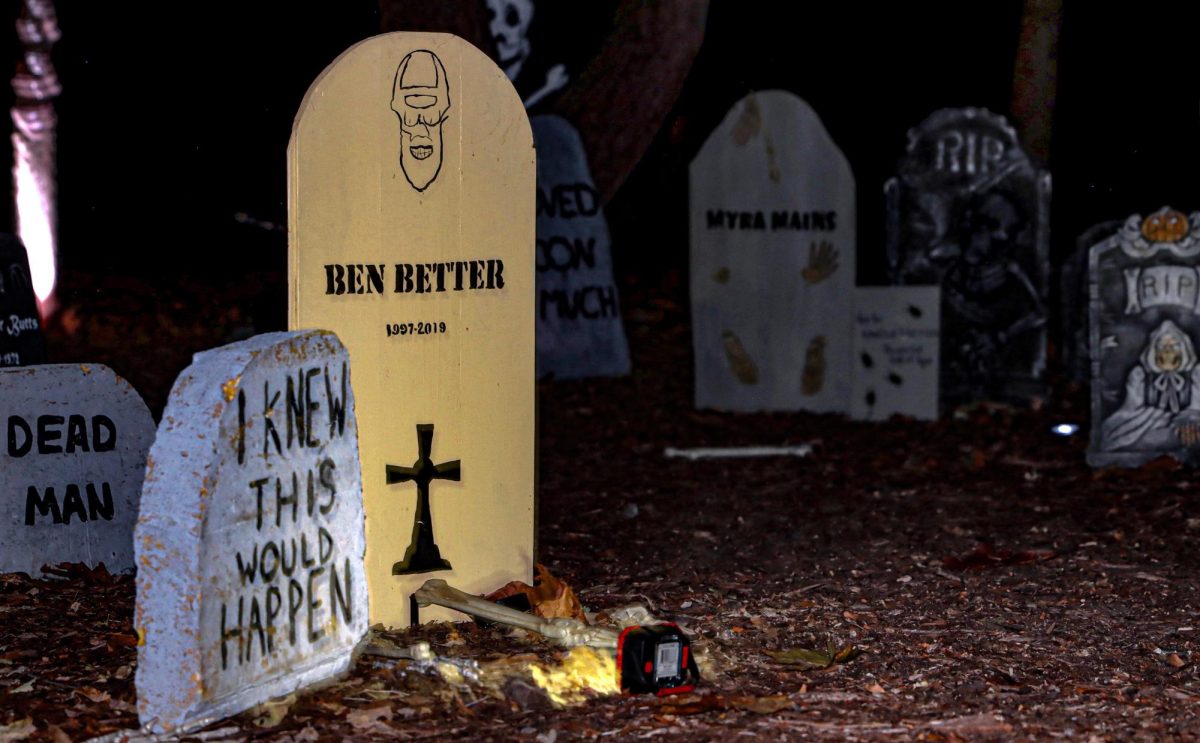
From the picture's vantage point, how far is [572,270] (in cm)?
1027

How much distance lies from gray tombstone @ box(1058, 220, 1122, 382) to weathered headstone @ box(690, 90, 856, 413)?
1787 millimetres

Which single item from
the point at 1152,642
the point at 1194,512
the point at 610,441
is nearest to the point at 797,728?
the point at 1152,642

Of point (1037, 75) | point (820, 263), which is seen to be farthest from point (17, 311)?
point (1037, 75)

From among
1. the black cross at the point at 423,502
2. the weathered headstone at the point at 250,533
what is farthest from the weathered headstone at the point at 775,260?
the weathered headstone at the point at 250,533

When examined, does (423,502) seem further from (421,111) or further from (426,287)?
(421,111)

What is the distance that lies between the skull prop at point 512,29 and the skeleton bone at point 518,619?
7.66 m

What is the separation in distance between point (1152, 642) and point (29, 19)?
1204 cm

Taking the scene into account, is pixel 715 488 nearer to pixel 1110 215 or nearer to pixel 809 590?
pixel 809 590

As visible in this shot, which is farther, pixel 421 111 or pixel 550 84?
pixel 550 84

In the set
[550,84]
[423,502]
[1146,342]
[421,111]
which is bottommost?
[423,502]

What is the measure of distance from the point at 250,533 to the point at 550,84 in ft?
28.9

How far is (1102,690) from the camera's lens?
4.33 m

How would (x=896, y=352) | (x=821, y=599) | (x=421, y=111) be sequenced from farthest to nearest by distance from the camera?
(x=896, y=352)
(x=821, y=599)
(x=421, y=111)

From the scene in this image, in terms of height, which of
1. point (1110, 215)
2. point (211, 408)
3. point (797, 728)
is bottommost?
point (797, 728)
